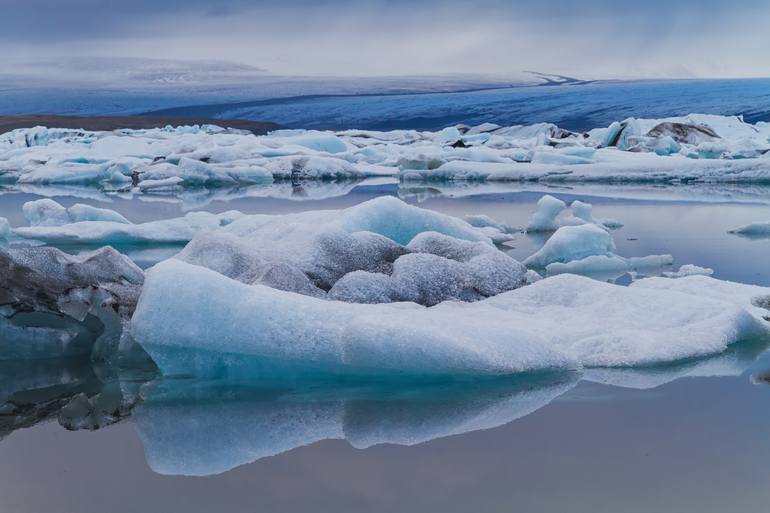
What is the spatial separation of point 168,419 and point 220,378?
397 mm

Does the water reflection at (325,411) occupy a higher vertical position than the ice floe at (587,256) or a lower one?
higher

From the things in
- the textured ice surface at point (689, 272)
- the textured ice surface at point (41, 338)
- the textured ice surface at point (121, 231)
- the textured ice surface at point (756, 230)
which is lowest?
the textured ice surface at point (756, 230)

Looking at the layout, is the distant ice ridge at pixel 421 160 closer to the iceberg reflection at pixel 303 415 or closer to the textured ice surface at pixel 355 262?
the textured ice surface at pixel 355 262

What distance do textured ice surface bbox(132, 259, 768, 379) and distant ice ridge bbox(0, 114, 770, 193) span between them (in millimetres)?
11373

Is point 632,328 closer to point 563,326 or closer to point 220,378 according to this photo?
point 563,326

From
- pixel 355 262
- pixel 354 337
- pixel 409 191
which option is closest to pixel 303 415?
pixel 354 337

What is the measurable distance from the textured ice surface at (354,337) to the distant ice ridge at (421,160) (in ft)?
37.3

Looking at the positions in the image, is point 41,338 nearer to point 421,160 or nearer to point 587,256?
point 587,256

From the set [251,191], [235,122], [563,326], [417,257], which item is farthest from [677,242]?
[235,122]

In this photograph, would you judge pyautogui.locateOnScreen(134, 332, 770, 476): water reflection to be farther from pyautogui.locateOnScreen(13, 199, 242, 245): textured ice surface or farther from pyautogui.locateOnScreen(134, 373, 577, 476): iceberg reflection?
pyautogui.locateOnScreen(13, 199, 242, 245): textured ice surface

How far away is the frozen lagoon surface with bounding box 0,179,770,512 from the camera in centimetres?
226

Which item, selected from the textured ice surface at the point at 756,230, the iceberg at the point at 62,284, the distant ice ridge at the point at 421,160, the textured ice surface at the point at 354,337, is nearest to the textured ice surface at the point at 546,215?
the textured ice surface at the point at 756,230

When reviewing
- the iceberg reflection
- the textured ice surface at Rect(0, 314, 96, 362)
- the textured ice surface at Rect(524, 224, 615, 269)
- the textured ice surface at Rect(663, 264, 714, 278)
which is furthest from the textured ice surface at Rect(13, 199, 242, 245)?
the iceberg reflection

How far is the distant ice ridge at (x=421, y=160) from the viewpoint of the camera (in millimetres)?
14969
